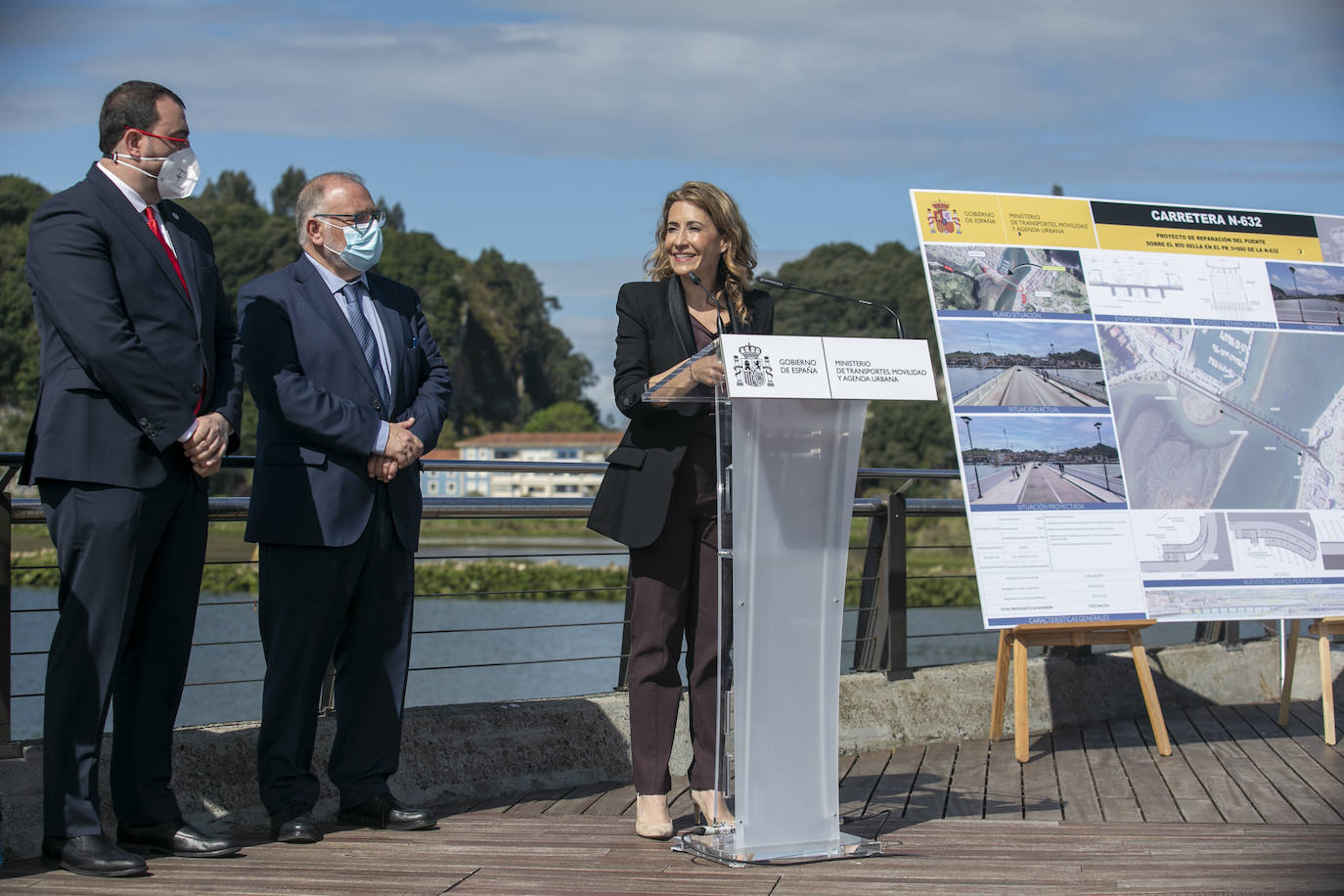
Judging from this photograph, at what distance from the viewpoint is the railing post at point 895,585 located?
521cm

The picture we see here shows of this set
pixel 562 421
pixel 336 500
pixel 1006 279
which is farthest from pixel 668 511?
pixel 562 421

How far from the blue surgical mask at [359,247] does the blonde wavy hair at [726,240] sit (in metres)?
0.75

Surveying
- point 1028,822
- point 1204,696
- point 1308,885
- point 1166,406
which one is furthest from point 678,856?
point 1204,696

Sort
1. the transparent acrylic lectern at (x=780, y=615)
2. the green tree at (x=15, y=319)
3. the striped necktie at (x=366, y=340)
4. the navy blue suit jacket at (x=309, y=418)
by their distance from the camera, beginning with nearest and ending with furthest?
the transparent acrylic lectern at (x=780, y=615), the navy blue suit jacket at (x=309, y=418), the striped necktie at (x=366, y=340), the green tree at (x=15, y=319)

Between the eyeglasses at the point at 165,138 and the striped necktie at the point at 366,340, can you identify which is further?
the striped necktie at the point at 366,340

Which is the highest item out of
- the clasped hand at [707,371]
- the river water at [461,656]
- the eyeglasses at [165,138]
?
the eyeglasses at [165,138]

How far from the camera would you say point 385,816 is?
141 inches

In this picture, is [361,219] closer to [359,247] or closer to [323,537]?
[359,247]

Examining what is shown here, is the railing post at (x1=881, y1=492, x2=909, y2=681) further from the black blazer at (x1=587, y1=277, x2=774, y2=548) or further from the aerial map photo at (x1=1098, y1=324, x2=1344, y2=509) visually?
the black blazer at (x1=587, y1=277, x2=774, y2=548)

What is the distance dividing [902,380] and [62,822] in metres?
2.15

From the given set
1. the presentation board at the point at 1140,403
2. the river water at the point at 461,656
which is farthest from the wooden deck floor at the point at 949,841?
the river water at the point at 461,656

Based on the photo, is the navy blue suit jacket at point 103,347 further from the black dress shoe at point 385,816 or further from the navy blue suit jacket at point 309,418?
the black dress shoe at point 385,816

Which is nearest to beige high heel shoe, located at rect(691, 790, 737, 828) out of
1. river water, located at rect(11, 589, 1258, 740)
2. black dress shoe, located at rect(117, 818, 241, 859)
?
black dress shoe, located at rect(117, 818, 241, 859)

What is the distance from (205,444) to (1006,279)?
9.50 ft
